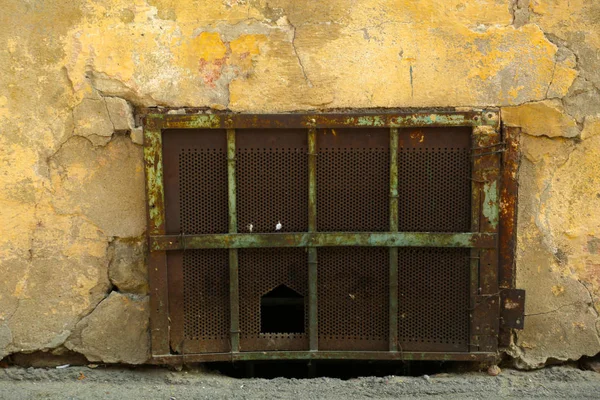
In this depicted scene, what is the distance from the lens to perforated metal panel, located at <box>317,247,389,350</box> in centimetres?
282

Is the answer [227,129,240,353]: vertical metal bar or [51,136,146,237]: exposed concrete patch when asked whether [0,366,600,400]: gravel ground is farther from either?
[51,136,146,237]: exposed concrete patch

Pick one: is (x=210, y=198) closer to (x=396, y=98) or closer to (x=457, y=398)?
(x=396, y=98)

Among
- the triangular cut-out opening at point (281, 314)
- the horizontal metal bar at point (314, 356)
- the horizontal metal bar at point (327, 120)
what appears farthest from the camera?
the triangular cut-out opening at point (281, 314)

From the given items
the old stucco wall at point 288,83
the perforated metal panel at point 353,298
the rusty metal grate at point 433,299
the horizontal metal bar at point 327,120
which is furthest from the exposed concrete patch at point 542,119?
the perforated metal panel at point 353,298

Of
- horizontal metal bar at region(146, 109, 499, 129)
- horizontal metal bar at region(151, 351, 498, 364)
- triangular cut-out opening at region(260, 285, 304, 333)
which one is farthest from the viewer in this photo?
triangular cut-out opening at region(260, 285, 304, 333)

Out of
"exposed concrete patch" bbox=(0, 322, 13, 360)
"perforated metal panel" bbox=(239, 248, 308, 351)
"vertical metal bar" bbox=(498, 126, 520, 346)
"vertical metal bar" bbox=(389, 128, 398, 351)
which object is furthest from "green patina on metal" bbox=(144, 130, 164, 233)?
"vertical metal bar" bbox=(498, 126, 520, 346)

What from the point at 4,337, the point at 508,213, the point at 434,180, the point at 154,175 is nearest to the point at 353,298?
the point at 434,180

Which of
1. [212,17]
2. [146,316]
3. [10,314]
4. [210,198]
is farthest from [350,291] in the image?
[10,314]

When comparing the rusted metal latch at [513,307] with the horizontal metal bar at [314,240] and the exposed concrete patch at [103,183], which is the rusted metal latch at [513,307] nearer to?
the horizontal metal bar at [314,240]

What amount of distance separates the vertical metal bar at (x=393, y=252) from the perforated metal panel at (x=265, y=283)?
0.37 m

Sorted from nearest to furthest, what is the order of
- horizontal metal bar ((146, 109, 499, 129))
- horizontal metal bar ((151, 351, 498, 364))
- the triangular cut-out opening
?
horizontal metal bar ((146, 109, 499, 129))
horizontal metal bar ((151, 351, 498, 364))
the triangular cut-out opening

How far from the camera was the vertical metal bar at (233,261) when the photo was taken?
274 centimetres

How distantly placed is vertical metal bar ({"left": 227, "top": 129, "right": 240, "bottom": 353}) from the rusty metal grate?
70 centimetres

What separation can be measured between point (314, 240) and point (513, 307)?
3.00 ft
